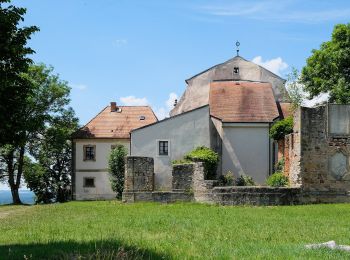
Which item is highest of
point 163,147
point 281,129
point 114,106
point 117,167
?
point 114,106

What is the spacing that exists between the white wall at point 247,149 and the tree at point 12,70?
91.4ft

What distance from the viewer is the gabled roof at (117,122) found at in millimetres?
51719

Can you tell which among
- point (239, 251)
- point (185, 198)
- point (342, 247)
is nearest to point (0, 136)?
point (239, 251)

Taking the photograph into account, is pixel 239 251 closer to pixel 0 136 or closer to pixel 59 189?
pixel 0 136

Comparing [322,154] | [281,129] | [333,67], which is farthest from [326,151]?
[333,67]

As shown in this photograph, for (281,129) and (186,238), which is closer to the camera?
(186,238)

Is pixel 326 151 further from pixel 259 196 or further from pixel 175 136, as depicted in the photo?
pixel 175 136

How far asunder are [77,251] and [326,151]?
20167 millimetres

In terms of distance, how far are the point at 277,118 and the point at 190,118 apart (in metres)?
6.14

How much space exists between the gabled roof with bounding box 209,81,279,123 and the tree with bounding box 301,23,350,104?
3.52 metres

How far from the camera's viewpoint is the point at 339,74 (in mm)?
39375

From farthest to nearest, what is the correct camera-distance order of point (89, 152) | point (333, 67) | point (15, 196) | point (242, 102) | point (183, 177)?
point (89, 152) < point (15, 196) < point (242, 102) < point (333, 67) < point (183, 177)

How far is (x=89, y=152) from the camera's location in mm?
51656

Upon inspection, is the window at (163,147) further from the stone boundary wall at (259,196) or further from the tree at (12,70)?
the tree at (12,70)
